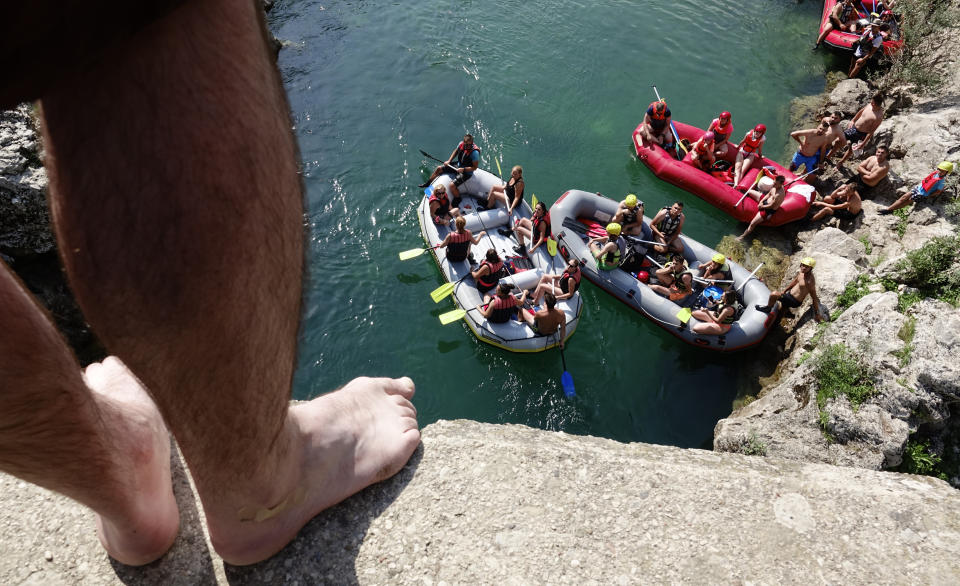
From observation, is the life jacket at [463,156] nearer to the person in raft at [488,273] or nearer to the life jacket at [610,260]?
the person in raft at [488,273]

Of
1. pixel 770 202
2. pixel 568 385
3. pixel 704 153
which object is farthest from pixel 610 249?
pixel 704 153

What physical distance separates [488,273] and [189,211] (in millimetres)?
7620

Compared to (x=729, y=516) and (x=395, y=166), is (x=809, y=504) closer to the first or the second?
(x=729, y=516)

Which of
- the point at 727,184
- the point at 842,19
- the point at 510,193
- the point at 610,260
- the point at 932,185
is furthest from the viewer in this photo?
the point at 842,19

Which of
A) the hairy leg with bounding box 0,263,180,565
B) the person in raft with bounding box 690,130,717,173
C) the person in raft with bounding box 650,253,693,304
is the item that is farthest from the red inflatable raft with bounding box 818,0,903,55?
the hairy leg with bounding box 0,263,180,565

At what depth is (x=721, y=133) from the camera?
1123cm

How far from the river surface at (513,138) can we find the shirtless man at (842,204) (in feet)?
5.13

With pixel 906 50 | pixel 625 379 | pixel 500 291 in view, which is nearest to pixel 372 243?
pixel 500 291

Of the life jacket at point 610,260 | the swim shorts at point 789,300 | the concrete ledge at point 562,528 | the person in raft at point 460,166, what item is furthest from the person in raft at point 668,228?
the concrete ledge at point 562,528

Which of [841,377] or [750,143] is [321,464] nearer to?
[841,377]

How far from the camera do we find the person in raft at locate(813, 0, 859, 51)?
14742 mm

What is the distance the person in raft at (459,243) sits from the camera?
8.58m

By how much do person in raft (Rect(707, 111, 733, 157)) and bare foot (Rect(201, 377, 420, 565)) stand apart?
10408 mm

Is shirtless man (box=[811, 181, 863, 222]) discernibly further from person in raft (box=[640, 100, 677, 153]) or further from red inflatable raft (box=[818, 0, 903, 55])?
red inflatable raft (box=[818, 0, 903, 55])
